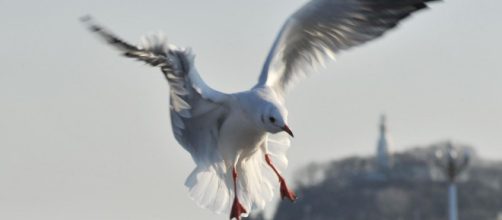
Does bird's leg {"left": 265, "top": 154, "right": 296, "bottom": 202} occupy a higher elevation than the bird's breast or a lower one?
lower

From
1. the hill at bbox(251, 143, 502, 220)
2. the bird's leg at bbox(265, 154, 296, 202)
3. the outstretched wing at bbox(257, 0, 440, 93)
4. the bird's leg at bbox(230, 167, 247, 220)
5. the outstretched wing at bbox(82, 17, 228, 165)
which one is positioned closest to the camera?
the outstretched wing at bbox(82, 17, 228, 165)

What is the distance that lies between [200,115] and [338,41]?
1645mm

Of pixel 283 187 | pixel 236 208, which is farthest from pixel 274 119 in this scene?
pixel 283 187

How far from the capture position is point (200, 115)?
55.4ft

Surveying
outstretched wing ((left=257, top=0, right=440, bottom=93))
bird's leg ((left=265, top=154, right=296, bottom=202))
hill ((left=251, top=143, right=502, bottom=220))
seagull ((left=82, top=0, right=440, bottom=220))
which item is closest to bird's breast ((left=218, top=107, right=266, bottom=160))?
seagull ((left=82, top=0, right=440, bottom=220))

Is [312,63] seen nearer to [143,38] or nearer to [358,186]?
[143,38]

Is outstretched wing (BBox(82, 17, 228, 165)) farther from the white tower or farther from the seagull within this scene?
the white tower

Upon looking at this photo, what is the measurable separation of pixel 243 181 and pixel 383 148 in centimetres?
10521

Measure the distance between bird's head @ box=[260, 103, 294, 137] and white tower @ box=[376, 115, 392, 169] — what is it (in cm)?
10398

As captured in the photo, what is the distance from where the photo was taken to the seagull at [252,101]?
53.3 ft

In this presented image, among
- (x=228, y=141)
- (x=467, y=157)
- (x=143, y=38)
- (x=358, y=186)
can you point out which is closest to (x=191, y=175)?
(x=228, y=141)

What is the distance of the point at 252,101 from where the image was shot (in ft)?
54.1

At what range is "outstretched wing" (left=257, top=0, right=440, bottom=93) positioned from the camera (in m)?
17.6

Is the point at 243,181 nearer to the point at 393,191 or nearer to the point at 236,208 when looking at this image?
the point at 236,208
